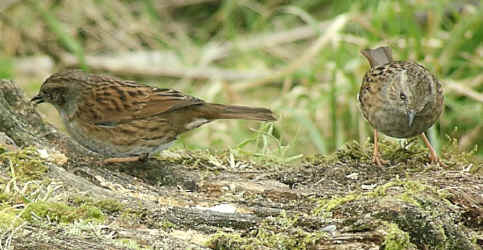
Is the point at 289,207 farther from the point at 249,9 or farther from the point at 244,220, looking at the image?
the point at 249,9

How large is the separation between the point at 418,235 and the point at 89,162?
2.02 meters

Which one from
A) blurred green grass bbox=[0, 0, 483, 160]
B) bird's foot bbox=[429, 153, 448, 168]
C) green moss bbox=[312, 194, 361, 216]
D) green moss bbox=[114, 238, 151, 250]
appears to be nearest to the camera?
green moss bbox=[114, 238, 151, 250]

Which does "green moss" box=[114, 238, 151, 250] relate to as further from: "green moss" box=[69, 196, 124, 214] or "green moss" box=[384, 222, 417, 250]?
"green moss" box=[384, 222, 417, 250]

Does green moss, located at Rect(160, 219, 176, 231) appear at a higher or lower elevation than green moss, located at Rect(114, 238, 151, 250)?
higher

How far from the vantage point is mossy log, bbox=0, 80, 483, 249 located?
3.00 metres

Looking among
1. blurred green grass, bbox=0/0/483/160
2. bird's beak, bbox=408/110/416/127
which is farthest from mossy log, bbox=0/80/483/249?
blurred green grass, bbox=0/0/483/160

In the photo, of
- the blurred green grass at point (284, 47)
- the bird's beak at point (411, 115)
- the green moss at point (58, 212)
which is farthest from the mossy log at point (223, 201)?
the blurred green grass at point (284, 47)

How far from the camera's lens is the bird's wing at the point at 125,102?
488 centimetres

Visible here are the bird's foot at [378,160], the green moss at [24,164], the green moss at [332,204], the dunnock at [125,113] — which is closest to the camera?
the green moss at [332,204]

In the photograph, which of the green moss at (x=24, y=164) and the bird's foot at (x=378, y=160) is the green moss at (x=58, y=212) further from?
the bird's foot at (x=378, y=160)

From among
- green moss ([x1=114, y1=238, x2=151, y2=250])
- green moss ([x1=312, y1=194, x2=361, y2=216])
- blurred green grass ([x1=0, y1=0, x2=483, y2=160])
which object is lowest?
green moss ([x1=114, y1=238, x2=151, y2=250])

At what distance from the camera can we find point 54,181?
352cm

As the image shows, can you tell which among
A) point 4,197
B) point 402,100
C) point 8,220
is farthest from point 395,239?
point 402,100

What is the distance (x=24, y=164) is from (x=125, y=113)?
4.39 feet
